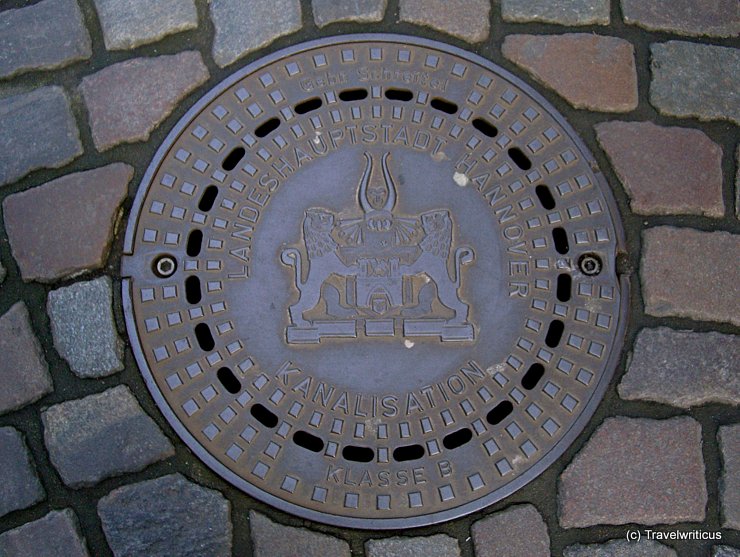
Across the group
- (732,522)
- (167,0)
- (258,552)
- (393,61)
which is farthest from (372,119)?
(732,522)

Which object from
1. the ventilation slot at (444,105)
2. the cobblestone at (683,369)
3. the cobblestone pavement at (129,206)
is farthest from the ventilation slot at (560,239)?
the ventilation slot at (444,105)

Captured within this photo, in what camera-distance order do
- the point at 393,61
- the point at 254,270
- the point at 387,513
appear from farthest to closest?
the point at 393,61
the point at 254,270
the point at 387,513

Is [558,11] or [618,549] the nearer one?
[618,549]

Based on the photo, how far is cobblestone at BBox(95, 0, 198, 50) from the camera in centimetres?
204

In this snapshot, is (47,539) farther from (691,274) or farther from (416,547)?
(691,274)

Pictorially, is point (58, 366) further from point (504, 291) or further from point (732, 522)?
point (732, 522)

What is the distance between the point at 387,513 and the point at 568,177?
0.97 metres

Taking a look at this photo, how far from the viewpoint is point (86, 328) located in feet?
6.09

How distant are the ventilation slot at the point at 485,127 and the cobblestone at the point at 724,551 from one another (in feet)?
3.83

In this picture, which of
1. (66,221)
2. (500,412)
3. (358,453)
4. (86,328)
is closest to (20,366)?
(86,328)

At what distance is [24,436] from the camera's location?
1816 mm

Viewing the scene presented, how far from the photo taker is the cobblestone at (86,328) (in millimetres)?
1840

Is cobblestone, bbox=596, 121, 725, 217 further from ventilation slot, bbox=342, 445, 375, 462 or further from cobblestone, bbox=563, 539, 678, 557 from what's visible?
ventilation slot, bbox=342, 445, 375, 462

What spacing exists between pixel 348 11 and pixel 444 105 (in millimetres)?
391
